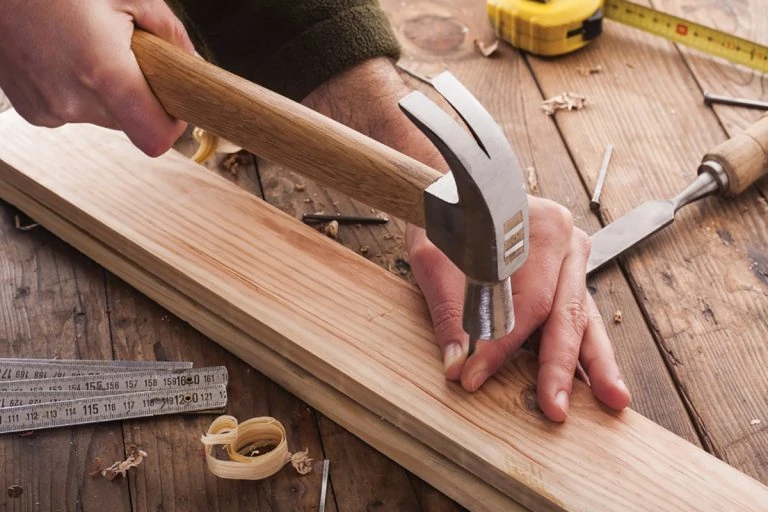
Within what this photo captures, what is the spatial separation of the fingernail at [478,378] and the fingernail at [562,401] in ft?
0.40

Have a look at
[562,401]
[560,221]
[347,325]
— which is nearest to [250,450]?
[347,325]

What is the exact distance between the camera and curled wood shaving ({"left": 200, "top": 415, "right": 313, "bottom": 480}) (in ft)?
5.23

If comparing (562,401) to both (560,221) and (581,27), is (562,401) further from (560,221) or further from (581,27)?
(581,27)

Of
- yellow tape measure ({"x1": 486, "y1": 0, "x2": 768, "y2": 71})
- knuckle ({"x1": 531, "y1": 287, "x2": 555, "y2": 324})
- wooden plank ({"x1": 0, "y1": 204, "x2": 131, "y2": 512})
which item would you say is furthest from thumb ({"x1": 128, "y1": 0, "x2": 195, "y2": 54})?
yellow tape measure ({"x1": 486, "y1": 0, "x2": 768, "y2": 71})

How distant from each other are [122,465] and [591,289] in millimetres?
954

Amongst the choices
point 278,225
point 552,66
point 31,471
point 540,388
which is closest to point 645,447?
point 540,388

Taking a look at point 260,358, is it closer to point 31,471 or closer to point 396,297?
point 396,297

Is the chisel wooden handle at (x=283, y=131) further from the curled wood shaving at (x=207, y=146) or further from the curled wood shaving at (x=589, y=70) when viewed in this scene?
the curled wood shaving at (x=589, y=70)

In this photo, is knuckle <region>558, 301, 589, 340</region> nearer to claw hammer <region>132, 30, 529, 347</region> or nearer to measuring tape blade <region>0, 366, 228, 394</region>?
claw hammer <region>132, 30, 529, 347</region>

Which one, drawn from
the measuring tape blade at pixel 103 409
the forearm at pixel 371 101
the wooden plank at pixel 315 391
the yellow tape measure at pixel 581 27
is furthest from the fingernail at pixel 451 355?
the yellow tape measure at pixel 581 27

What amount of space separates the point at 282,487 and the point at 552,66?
138 centimetres

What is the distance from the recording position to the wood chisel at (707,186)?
1.95m

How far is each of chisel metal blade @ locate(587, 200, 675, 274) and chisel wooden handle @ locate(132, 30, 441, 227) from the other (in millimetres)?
644

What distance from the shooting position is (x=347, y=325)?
1.70 meters
